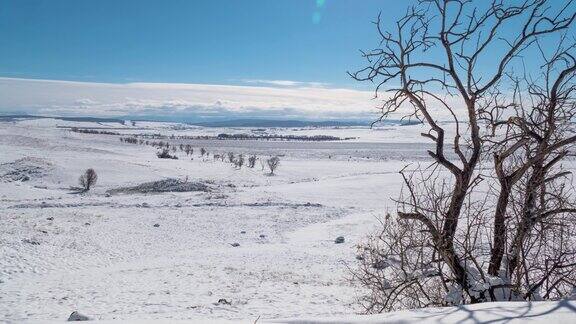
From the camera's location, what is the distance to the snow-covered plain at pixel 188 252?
10.9 m

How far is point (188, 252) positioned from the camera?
728 inches

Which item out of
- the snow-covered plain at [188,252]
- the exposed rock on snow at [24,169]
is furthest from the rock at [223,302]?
the exposed rock on snow at [24,169]

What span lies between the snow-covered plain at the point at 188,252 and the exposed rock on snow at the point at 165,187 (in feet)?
3.73

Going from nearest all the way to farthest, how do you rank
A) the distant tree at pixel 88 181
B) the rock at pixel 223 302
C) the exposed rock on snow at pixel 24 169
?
the rock at pixel 223 302 < the distant tree at pixel 88 181 < the exposed rock on snow at pixel 24 169

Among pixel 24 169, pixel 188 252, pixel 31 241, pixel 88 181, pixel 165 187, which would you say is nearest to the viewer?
pixel 31 241

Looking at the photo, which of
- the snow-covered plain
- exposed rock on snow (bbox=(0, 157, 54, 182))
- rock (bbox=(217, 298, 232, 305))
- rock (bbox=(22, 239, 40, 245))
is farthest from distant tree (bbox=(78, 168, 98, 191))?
rock (bbox=(217, 298, 232, 305))

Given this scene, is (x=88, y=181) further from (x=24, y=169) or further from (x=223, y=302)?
(x=223, y=302)

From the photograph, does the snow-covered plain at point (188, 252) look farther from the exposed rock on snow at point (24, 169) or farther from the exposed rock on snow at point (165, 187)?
the exposed rock on snow at point (165, 187)

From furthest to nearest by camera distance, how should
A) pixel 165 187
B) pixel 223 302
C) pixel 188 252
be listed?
1. pixel 165 187
2. pixel 188 252
3. pixel 223 302

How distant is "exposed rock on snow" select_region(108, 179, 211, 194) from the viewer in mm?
33125

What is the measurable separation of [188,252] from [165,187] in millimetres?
15915

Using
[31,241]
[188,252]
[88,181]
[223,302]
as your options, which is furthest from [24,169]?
[223,302]

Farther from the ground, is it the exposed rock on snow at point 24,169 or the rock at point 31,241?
the exposed rock on snow at point 24,169

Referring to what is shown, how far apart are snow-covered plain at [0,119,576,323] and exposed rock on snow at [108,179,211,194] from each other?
1138 mm
